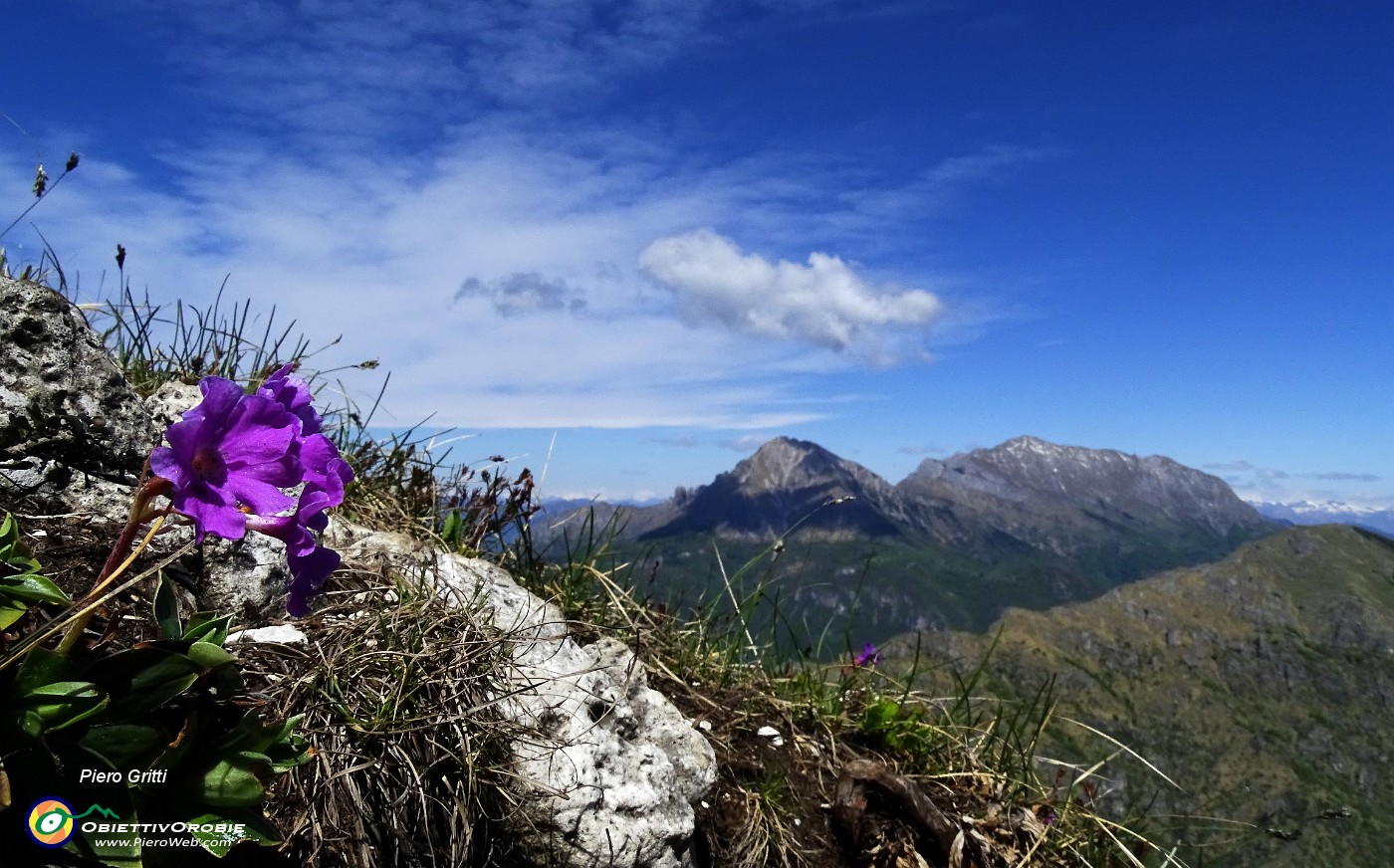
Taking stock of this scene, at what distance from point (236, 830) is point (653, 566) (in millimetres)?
4228

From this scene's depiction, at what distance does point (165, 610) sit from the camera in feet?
7.45

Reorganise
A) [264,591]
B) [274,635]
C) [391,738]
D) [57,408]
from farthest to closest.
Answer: [264,591] < [57,408] < [274,635] < [391,738]

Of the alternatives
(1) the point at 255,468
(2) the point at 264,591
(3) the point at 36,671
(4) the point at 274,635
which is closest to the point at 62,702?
(3) the point at 36,671

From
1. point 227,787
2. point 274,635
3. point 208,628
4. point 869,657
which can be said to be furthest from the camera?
point 869,657

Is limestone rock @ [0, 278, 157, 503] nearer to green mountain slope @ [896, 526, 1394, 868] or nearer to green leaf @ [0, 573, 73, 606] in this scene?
green leaf @ [0, 573, 73, 606]

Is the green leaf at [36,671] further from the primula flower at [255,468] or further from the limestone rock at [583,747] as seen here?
the limestone rock at [583,747]

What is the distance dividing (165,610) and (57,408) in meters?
1.56

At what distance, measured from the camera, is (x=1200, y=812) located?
513 centimetres

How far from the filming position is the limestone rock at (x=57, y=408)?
3.16 m

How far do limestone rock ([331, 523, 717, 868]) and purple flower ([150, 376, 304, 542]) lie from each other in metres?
1.59

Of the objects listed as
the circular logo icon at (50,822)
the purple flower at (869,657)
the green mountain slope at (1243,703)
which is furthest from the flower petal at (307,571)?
the green mountain slope at (1243,703)

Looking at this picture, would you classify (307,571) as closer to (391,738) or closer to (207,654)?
(207,654)

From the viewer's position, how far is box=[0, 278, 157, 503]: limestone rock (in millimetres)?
3164

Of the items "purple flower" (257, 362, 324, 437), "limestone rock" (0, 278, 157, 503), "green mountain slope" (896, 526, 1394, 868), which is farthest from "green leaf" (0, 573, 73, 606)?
"green mountain slope" (896, 526, 1394, 868)
